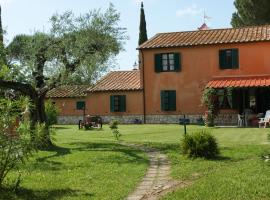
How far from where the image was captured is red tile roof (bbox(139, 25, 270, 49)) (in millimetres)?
34156

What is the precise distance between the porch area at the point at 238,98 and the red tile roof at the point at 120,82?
664cm

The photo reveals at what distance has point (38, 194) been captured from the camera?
1005 centimetres

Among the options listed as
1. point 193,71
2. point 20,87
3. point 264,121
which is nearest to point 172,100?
point 193,71

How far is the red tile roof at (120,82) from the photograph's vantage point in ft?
125

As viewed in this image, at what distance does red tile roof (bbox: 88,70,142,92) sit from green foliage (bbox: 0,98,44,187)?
89.9 feet

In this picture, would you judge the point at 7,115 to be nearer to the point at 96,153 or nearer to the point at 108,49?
the point at 96,153

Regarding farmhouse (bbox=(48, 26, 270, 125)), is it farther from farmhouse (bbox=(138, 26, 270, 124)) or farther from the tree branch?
the tree branch

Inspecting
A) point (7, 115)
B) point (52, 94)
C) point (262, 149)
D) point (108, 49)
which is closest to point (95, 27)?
point (108, 49)

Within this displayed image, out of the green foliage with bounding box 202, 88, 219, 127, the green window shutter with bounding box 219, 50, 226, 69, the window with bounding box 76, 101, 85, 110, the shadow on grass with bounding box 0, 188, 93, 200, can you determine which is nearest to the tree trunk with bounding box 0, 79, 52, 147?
the shadow on grass with bounding box 0, 188, 93, 200

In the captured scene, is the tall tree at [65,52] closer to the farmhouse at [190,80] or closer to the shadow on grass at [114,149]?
A: the shadow on grass at [114,149]

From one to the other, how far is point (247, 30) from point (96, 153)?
2265 centimetres

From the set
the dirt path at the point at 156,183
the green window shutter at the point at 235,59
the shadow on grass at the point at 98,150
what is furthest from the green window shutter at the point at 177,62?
the dirt path at the point at 156,183

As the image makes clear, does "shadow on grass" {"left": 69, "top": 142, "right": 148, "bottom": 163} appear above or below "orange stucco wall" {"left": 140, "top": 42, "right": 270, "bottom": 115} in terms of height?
below

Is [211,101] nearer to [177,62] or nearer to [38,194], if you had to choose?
[177,62]
